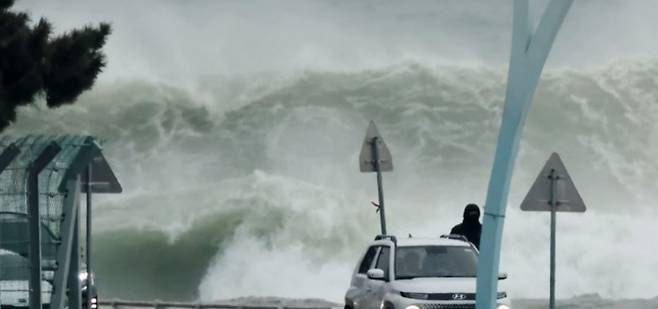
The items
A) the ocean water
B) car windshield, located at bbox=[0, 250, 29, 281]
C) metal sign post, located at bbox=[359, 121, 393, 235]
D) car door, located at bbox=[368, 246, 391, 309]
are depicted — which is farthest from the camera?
the ocean water

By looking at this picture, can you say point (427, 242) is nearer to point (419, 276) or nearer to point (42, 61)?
point (419, 276)

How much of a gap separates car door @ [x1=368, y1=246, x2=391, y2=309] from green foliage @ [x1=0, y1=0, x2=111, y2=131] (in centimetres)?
417

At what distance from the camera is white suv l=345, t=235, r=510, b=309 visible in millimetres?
19656

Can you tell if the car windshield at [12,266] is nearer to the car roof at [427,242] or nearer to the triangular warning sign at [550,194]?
the car roof at [427,242]

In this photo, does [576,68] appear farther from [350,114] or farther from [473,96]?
[350,114]

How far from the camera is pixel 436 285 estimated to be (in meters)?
19.9

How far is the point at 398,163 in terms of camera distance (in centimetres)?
5688

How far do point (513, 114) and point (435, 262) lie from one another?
7606mm

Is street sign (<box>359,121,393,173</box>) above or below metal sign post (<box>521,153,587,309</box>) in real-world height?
above

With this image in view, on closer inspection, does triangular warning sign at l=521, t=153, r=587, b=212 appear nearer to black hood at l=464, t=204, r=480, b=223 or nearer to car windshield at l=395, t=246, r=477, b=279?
black hood at l=464, t=204, r=480, b=223

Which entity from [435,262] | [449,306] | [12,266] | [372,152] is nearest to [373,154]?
[372,152]

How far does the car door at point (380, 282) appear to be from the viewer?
20562mm

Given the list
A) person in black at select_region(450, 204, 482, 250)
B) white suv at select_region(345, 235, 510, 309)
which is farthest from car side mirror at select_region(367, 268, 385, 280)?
person in black at select_region(450, 204, 482, 250)

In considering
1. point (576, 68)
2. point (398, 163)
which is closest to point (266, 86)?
point (398, 163)
